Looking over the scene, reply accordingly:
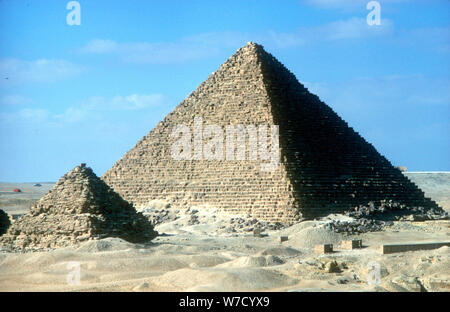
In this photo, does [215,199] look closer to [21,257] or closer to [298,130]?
[298,130]

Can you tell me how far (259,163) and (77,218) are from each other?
608 inches

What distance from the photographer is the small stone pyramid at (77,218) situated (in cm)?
2345

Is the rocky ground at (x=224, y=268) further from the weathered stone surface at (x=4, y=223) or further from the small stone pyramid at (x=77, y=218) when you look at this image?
the weathered stone surface at (x=4, y=223)

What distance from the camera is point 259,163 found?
37.8m

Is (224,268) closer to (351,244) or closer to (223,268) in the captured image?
(223,268)

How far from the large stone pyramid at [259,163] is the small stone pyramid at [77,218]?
435 inches

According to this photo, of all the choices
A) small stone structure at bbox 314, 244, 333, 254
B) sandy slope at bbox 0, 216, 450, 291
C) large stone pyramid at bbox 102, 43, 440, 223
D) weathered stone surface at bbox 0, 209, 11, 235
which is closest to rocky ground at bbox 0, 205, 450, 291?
sandy slope at bbox 0, 216, 450, 291

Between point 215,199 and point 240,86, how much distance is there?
709 centimetres

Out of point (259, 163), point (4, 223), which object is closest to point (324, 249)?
point (4, 223)

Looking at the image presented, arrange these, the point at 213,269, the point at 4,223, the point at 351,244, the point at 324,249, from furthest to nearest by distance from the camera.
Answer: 1. the point at 4,223
2. the point at 351,244
3. the point at 324,249
4. the point at 213,269

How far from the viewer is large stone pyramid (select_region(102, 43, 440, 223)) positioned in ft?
119

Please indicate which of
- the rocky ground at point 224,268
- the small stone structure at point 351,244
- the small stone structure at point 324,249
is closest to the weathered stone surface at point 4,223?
the rocky ground at point 224,268

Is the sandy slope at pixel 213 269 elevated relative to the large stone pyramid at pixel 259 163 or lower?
lower
